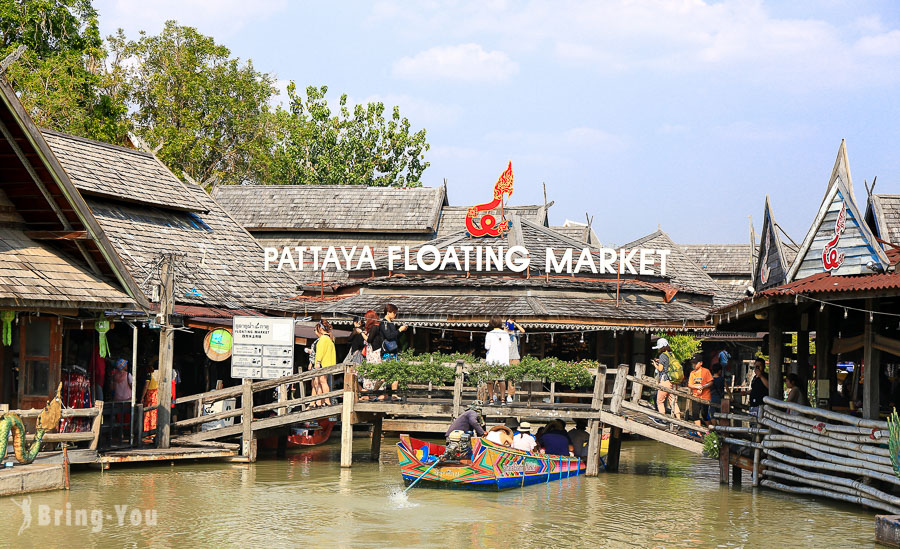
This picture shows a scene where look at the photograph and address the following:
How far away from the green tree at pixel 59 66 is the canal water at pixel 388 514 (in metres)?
21.2

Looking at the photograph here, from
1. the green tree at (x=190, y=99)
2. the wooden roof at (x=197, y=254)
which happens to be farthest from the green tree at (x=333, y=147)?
the wooden roof at (x=197, y=254)

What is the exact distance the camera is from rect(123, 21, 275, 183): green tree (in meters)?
45.8

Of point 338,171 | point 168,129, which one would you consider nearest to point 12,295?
point 168,129

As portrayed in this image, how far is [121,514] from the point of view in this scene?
1344cm

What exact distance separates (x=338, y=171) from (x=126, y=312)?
31.4 meters

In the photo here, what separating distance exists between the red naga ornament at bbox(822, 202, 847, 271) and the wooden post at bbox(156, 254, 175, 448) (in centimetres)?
1099

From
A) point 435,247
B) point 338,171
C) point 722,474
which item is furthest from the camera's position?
point 338,171

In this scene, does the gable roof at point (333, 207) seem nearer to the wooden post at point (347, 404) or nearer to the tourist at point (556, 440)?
the wooden post at point (347, 404)

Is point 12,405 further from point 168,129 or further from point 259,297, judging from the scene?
point 168,129

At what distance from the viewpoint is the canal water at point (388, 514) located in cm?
1227

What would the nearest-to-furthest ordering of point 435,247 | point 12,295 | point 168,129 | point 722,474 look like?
point 12,295 < point 722,474 < point 435,247 < point 168,129

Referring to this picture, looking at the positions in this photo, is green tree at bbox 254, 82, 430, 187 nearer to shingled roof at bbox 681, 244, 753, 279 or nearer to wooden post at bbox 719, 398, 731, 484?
shingled roof at bbox 681, 244, 753, 279

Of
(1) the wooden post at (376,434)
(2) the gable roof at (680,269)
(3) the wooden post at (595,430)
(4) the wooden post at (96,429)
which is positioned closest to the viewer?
(4) the wooden post at (96,429)

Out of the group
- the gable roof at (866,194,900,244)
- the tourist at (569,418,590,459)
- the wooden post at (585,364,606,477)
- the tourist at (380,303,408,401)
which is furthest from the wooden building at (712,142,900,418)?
the gable roof at (866,194,900,244)
